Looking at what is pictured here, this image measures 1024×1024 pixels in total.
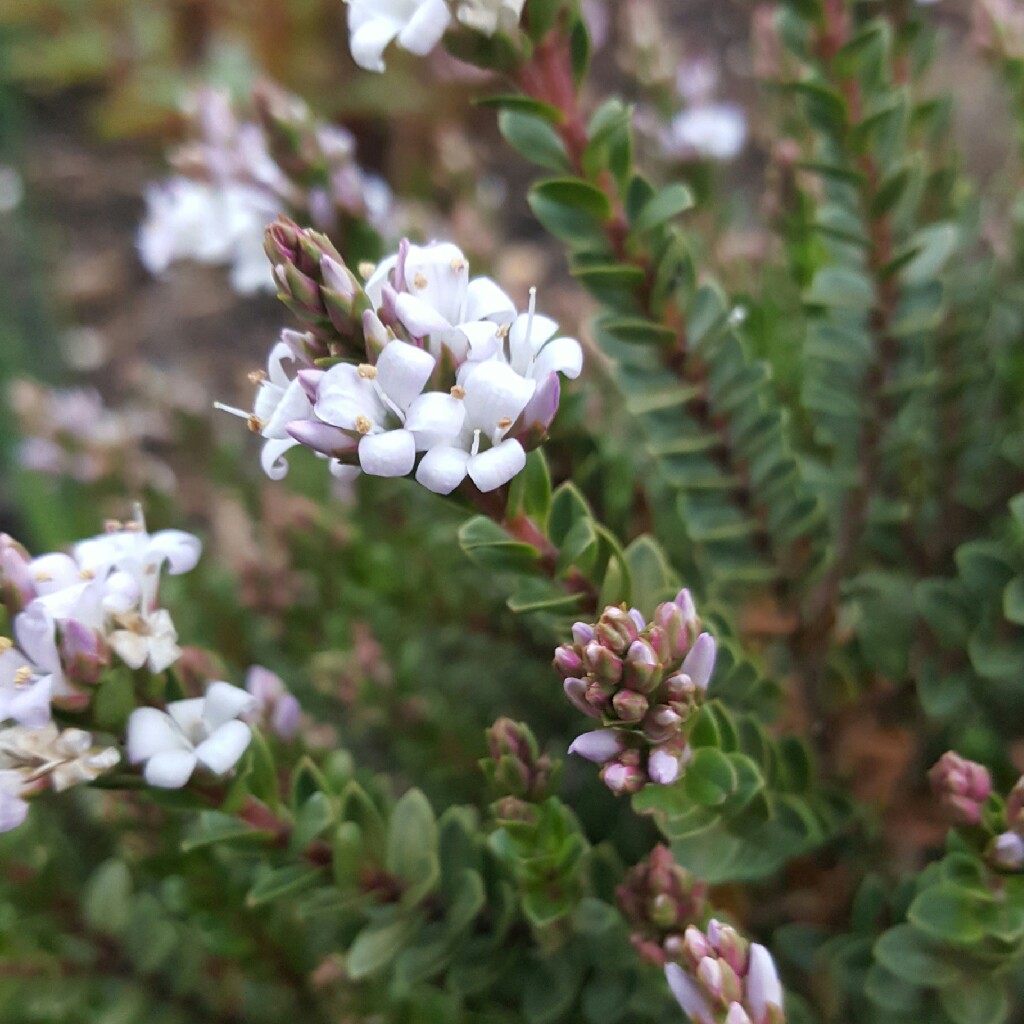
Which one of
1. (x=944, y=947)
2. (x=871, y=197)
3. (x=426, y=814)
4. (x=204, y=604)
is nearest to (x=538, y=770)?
(x=426, y=814)

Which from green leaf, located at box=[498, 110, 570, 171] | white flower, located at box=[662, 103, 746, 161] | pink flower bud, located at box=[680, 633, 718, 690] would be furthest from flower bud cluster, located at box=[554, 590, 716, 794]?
white flower, located at box=[662, 103, 746, 161]

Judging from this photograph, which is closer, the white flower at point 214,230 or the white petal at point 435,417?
the white petal at point 435,417

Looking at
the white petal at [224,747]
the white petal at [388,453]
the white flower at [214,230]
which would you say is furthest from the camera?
the white flower at [214,230]

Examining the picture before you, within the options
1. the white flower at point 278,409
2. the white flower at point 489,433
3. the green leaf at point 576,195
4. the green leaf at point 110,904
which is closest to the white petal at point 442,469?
the white flower at point 489,433

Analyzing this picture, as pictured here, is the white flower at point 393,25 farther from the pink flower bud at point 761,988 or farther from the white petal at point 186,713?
the pink flower bud at point 761,988

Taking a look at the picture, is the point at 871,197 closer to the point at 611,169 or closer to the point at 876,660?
the point at 611,169

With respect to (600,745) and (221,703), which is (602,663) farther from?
(221,703)

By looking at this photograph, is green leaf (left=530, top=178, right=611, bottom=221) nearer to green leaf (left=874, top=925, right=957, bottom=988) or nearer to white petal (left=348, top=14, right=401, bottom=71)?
white petal (left=348, top=14, right=401, bottom=71)

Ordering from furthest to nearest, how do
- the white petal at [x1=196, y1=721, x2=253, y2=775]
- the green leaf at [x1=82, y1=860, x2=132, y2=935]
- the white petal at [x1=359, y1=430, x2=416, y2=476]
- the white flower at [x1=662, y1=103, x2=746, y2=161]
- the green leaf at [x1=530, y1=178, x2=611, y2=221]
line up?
the white flower at [x1=662, y1=103, x2=746, y2=161], the green leaf at [x1=82, y1=860, x2=132, y2=935], the green leaf at [x1=530, y1=178, x2=611, y2=221], the white petal at [x1=196, y1=721, x2=253, y2=775], the white petal at [x1=359, y1=430, x2=416, y2=476]
